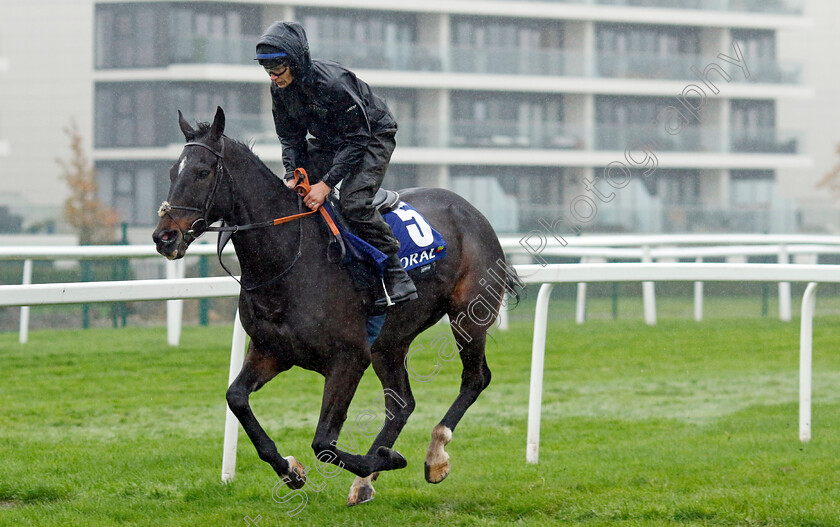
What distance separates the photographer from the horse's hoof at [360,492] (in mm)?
4266

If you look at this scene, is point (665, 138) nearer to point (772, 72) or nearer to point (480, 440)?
point (772, 72)

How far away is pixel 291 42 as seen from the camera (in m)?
3.65

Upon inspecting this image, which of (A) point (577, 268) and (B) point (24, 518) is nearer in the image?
(B) point (24, 518)

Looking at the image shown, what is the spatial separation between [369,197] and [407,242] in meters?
0.32

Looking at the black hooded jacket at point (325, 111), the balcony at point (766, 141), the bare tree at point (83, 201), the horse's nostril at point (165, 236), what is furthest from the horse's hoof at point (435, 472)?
the balcony at point (766, 141)

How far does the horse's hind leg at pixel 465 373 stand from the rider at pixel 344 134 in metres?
0.69

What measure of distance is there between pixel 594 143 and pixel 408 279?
90.4 ft

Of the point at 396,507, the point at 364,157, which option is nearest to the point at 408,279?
the point at 364,157

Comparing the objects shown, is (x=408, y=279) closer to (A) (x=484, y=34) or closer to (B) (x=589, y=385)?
(B) (x=589, y=385)

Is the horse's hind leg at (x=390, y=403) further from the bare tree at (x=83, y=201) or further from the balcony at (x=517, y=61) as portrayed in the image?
the balcony at (x=517, y=61)

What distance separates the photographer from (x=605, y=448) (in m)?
5.40

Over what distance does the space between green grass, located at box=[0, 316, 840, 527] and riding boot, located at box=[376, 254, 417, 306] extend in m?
0.84

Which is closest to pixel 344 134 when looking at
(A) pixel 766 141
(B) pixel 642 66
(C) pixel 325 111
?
(C) pixel 325 111

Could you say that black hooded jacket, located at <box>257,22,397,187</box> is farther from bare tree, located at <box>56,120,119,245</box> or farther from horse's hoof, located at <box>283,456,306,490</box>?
bare tree, located at <box>56,120,119,245</box>
